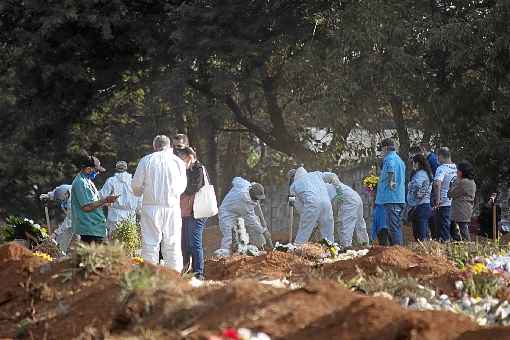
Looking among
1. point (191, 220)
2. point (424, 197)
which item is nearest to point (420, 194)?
point (424, 197)

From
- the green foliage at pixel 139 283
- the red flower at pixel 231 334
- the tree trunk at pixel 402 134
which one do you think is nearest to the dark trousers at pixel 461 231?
the tree trunk at pixel 402 134

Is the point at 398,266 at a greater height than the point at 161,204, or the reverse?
the point at 161,204

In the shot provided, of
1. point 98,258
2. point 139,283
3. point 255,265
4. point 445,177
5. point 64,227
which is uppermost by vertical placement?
point 445,177

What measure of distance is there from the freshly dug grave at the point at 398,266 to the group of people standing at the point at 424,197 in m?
4.27

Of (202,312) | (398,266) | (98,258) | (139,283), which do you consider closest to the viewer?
Result: (202,312)

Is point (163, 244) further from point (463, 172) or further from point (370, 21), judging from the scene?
point (370, 21)

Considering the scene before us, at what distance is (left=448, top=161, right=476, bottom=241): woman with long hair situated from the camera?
1594 cm

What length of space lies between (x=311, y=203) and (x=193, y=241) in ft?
20.4

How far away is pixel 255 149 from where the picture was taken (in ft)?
128

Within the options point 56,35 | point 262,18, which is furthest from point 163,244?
point 56,35

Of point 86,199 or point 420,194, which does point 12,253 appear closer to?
point 86,199

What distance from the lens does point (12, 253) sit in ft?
33.8

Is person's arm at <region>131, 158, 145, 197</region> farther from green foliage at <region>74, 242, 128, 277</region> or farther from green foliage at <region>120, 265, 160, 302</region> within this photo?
green foliage at <region>120, 265, 160, 302</region>

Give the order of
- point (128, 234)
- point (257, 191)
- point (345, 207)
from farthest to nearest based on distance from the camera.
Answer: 1. point (345, 207)
2. point (257, 191)
3. point (128, 234)
